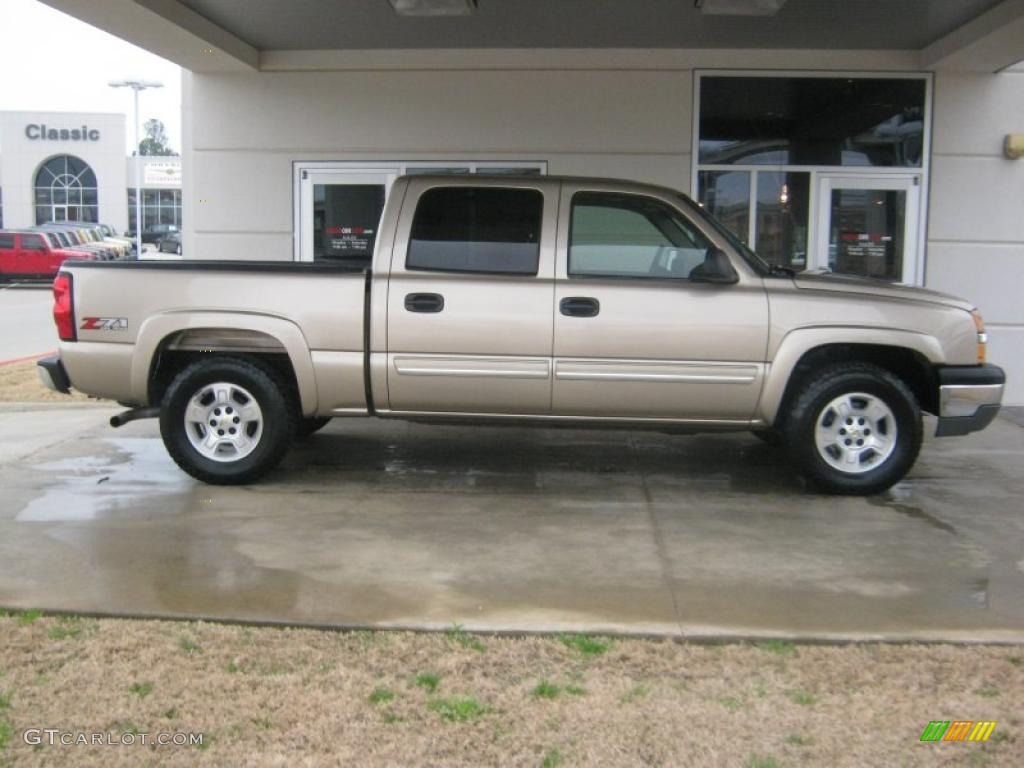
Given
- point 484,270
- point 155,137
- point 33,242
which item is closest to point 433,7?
point 484,270

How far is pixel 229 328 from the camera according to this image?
6551 millimetres

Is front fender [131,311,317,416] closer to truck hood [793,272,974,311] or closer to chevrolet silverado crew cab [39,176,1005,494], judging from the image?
chevrolet silverado crew cab [39,176,1005,494]

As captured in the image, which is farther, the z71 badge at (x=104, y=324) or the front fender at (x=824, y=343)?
the z71 badge at (x=104, y=324)

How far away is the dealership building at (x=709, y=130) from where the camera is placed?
10.2 m

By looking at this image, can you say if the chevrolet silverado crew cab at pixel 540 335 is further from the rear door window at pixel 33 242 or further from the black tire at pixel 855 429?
the rear door window at pixel 33 242

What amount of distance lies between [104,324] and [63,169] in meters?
62.1

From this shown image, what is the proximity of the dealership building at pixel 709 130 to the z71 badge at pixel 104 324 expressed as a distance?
14.4 ft

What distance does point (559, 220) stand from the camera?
21.6ft

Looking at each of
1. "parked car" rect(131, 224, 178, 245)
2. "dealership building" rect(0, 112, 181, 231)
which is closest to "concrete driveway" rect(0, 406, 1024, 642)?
"parked car" rect(131, 224, 178, 245)

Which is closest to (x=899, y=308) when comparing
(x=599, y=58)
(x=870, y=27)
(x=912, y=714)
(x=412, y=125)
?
(x=912, y=714)

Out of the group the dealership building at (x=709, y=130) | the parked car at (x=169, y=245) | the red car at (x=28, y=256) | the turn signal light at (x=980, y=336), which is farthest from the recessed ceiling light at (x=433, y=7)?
the parked car at (x=169, y=245)

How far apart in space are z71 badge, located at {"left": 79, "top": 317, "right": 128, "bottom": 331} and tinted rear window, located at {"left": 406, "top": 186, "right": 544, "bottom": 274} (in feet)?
6.12

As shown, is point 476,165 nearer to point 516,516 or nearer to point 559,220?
point 559,220

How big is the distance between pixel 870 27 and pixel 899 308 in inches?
158
